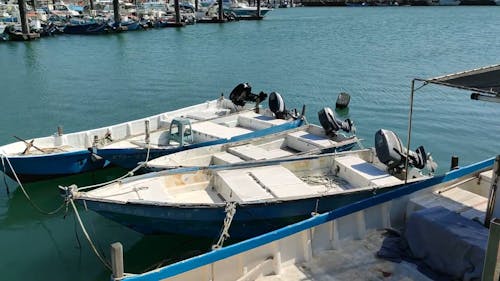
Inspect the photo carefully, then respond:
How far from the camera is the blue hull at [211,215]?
10445mm

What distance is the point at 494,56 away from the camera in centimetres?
4097

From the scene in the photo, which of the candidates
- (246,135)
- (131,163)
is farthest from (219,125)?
(131,163)

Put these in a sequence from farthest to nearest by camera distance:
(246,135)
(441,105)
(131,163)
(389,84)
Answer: (389,84), (441,105), (246,135), (131,163)

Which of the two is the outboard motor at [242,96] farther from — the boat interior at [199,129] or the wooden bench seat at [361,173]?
the wooden bench seat at [361,173]

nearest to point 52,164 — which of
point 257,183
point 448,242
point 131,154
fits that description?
point 131,154

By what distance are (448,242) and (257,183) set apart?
16.9ft

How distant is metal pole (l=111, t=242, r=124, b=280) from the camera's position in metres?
6.34

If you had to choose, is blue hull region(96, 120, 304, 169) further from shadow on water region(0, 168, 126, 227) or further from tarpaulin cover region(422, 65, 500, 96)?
tarpaulin cover region(422, 65, 500, 96)

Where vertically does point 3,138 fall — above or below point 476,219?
below

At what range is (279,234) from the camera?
788 centimetres

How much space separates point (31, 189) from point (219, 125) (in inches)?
262

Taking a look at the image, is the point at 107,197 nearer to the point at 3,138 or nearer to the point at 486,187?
the point at 486,187

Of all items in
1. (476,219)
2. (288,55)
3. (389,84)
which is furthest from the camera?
(288,55)

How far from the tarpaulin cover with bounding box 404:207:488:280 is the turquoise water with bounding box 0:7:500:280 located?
530cm
